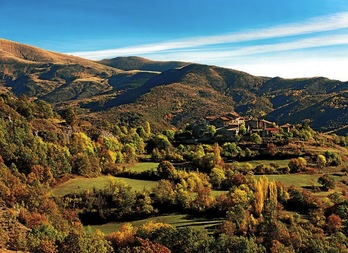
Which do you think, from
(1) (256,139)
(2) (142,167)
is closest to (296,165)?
(1) (256,139)

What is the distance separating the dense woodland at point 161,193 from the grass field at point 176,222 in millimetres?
1355

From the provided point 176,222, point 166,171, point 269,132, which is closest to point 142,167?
point 166,171

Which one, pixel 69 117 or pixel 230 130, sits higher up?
pixel 69 117

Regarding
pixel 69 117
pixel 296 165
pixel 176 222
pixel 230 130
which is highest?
pixel 69 117

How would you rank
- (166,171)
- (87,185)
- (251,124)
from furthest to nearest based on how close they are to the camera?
(251,124) < (166,171) < (87,185)

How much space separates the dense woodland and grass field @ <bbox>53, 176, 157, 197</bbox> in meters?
1.61

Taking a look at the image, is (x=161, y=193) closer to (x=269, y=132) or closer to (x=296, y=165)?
(x=296, y=165)

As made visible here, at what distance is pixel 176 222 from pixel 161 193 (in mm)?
7090

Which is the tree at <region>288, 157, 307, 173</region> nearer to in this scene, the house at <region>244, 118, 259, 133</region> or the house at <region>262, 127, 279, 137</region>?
the house at <region>262, 127, 279, 137</region>

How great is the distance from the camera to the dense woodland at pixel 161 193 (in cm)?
3791

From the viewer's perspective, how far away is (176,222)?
161 ft

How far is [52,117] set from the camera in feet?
287

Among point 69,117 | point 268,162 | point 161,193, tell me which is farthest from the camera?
point 69,117

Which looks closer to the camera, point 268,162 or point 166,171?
point 166,171
